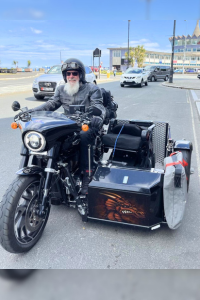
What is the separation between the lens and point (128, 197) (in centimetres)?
265

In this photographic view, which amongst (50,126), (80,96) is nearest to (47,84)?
(80,96)

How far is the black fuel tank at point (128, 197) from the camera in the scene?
2629mm

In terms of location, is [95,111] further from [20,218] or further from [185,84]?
[185,84]

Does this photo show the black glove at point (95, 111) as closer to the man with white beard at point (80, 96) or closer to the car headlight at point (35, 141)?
the man with white beard at point (80, 96)

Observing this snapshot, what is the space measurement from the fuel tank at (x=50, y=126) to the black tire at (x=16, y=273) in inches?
43.7

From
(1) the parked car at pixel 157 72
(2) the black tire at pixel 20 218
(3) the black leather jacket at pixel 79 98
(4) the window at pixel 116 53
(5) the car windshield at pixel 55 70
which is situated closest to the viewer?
(2) the black tire at pixel 20 218

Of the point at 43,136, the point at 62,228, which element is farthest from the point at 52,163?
the point at 62,228

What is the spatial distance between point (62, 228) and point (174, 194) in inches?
50.2

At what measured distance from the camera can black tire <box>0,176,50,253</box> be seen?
2256 mm

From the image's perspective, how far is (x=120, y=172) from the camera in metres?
2.85

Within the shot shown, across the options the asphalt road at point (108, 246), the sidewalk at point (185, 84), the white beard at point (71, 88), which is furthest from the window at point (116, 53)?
the asphalt road at point (108, 246)

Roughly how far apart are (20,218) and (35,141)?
0.74 metres

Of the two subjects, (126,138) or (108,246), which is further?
(126,138)

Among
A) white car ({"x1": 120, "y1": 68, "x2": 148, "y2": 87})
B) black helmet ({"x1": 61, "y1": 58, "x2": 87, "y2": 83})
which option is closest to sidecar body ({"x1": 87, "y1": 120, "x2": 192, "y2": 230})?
black helmet ({"x1": 61, "y1": 58, "x2": 87, "y2": 83})
